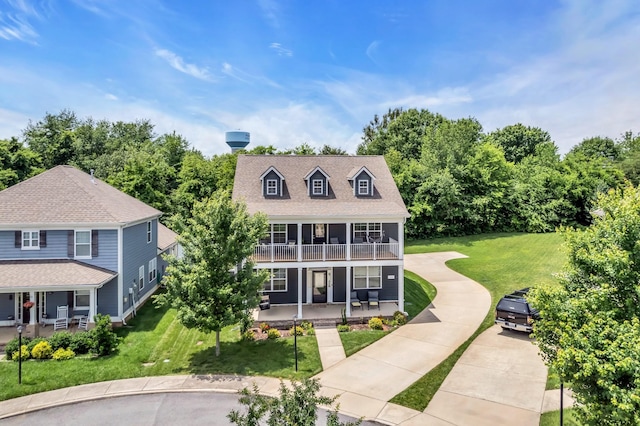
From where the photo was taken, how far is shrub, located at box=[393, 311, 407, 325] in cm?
1927

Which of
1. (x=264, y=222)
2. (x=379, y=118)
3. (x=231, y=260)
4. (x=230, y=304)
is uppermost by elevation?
(x=379, y=118)

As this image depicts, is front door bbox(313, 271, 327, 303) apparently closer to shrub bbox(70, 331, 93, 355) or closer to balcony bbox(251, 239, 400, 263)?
balcony bbox(251, 239, 400, 263)

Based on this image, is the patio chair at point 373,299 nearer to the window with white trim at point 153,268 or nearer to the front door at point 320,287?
the front door at point 320,287

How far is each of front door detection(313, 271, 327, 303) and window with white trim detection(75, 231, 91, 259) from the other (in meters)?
11.8

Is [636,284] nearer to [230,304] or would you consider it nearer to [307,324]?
[230,304]

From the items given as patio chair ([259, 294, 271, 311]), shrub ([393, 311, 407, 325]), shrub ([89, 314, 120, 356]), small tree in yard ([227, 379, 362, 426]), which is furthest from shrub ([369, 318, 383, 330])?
small tree in yard ([227, 379, 362, 426])

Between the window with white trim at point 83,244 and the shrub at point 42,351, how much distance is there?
15.8 feet

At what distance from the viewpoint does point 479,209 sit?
1678 inches

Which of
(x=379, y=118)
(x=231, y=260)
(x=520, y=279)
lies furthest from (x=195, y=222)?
(x=379, y=118)

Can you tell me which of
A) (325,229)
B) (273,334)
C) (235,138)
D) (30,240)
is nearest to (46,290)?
(30,240)

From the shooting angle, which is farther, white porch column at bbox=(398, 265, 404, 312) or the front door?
the front door

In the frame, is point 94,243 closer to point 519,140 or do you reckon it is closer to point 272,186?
point 272,186

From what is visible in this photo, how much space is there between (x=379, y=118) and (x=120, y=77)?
181ft

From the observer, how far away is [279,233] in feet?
72.5
